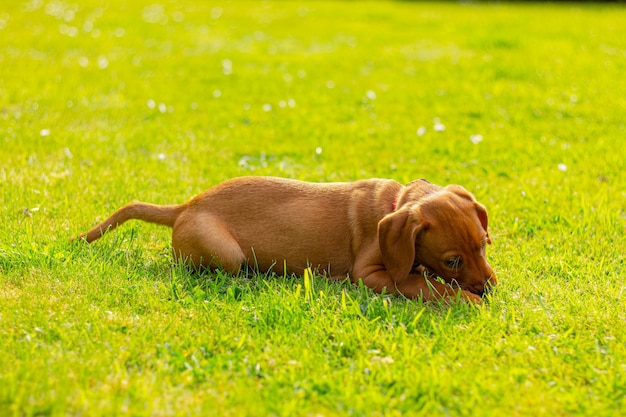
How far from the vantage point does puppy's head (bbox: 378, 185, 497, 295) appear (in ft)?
14.2

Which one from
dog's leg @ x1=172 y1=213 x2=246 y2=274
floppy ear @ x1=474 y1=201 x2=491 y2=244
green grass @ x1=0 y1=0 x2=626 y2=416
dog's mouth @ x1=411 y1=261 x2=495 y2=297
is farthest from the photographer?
dog's leg @ x1=172 y1=213 x2=246 y2=274

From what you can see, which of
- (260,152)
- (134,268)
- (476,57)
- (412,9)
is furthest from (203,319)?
(412,9)

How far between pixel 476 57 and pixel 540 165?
5020 millimetres

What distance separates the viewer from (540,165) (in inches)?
280

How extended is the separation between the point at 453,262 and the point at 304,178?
2.55 meters

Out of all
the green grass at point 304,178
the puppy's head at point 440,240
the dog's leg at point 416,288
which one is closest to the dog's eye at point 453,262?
the puppy's head at point 440,240

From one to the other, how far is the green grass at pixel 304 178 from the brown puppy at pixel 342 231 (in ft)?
0.57

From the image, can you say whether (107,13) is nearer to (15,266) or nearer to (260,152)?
(260,152)

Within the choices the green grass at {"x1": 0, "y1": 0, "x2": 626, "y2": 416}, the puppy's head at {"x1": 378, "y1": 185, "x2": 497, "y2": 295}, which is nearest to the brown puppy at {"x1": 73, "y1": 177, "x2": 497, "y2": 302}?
the puppy's head at {"x1": 378, "y1": 185, "x2": 497, "y2": 295}

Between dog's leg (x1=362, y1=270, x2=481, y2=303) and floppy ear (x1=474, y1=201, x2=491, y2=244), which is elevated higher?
floppy ear (x1=474, y1=201, x2=491, y2=244)

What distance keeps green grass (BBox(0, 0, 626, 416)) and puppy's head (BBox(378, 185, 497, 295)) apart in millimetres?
229

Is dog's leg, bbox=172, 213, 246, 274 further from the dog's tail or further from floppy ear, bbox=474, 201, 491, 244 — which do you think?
floppy ear, bbox=474, 201, 491, 244

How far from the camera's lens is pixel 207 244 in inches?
186

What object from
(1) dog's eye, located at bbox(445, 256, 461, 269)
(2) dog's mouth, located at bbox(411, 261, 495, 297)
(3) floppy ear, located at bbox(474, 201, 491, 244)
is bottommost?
(2) dog's mouth, located at bbox(411, 261, 495, 297)
